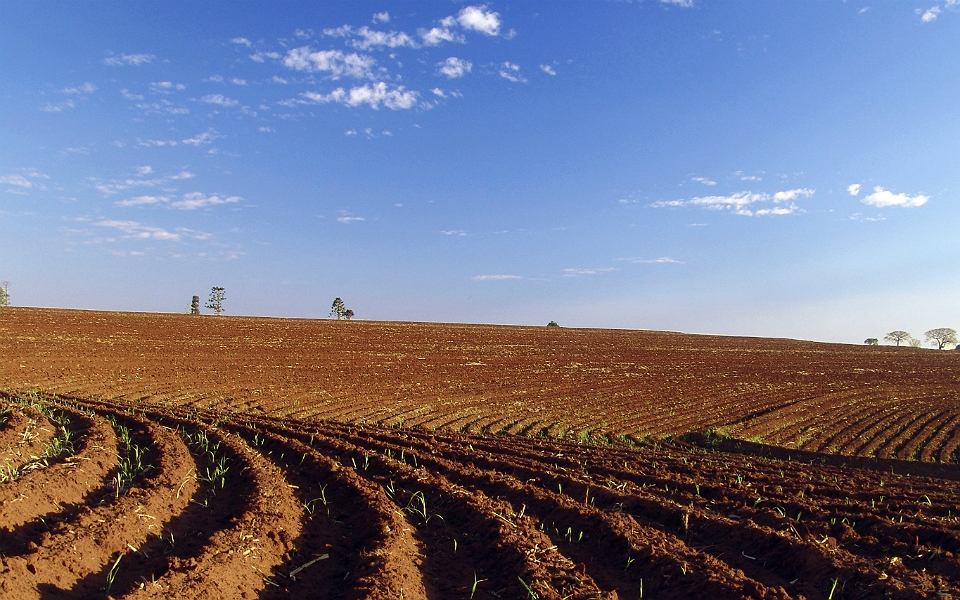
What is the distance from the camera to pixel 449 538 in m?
4.92

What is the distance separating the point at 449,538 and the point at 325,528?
1.16 metres

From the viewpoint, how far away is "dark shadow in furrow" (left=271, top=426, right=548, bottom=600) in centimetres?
408

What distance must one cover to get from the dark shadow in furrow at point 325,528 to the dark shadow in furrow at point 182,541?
601 millimetres

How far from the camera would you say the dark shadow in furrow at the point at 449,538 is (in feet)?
13.4

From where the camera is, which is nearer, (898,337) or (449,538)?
(449,538)

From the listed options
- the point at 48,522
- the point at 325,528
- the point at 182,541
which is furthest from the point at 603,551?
the point at 48,522

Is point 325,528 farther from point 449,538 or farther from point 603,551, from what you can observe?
point 603,551

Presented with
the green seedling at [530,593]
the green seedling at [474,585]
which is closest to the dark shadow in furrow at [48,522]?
the green seedling at [474,585]

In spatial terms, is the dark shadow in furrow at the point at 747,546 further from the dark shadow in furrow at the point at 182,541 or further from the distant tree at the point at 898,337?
the distant tree at the point at 898,337

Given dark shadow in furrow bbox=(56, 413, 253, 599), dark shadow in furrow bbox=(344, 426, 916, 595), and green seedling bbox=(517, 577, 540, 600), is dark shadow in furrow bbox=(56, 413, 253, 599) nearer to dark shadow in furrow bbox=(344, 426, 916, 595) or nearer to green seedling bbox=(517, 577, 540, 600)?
green seedling bbox=(517, 577, 540, 600)

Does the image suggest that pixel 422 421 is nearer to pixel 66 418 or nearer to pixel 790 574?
pixel 66 418

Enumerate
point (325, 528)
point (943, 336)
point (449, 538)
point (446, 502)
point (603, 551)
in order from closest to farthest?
point (603, 551), point (449, 538), point (325, 528), point (446, 502), point (943, 336)

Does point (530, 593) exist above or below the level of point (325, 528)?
above

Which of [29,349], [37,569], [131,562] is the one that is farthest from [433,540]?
[29,349]
